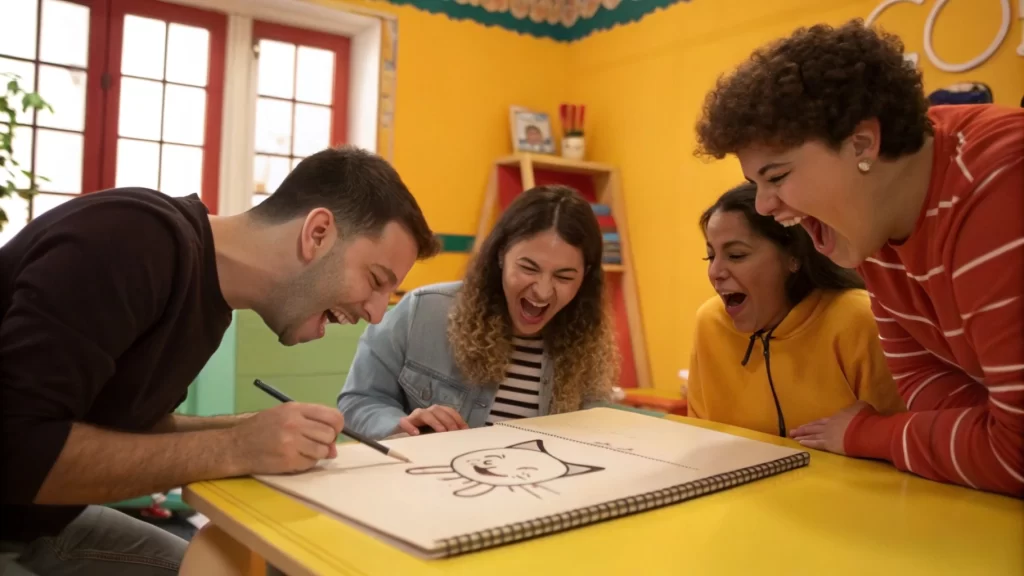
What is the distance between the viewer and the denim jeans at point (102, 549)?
1.14 meters

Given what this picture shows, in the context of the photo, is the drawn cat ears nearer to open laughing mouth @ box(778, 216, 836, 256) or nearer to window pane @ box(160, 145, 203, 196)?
open laughing mouth @ box(778, 216, 836, 256)

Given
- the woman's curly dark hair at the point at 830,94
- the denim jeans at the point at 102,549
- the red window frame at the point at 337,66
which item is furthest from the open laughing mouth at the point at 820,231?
the red window frame at the point at 337,66

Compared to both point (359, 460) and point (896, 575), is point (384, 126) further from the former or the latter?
point (896, 575)

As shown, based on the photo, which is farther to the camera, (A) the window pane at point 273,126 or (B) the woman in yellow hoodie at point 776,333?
(A) the window pane at point 273,126

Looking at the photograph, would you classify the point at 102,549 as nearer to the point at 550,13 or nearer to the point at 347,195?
the point at 347,195

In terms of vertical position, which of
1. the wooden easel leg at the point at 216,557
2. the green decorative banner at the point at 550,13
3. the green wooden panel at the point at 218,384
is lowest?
the green wooden panel at the point at 218,384

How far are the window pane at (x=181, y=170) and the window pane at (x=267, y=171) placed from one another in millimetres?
230

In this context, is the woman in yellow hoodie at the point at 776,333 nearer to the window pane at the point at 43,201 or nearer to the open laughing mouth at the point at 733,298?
the open laughing mouth at the point at 733,298

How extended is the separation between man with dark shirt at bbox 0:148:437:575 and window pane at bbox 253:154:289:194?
2214 mm

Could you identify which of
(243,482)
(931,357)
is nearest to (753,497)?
(931,357)

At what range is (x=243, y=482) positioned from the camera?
0.84 meters

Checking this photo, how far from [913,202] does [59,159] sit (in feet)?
10.0

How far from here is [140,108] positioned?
3.06 m

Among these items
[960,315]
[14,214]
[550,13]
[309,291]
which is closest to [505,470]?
[309,291]
